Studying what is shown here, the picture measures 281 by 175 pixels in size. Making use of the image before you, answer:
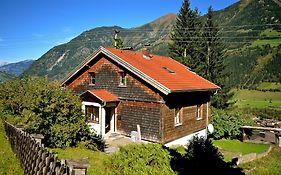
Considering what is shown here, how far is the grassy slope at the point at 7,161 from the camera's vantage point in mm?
10295

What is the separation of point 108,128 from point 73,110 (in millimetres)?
8625

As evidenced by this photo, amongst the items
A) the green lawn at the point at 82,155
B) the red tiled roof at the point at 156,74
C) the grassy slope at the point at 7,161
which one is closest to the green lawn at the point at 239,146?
the red tiled roof at the point at 156,74

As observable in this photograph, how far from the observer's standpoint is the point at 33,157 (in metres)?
9.12

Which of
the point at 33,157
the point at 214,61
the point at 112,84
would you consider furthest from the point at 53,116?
the point at 214,61

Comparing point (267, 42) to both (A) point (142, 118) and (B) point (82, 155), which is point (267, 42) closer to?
(A) point (142, 118)

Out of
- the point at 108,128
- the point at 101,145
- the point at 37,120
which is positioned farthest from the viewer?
the point at 108,128

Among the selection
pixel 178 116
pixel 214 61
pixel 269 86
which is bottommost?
pixel 269 86

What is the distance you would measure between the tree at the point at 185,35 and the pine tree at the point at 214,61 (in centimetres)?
128

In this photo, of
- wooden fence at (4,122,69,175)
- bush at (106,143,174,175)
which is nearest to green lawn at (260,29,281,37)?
bush at (106,143,174,175)

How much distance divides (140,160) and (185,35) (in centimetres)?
3494

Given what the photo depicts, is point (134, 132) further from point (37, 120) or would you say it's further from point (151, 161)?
point (151, 161)

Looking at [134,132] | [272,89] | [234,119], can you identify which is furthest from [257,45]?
[134,132]

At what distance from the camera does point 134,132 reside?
69.4 ft

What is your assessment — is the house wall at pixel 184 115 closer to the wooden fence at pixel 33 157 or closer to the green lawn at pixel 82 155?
the green lawn at pixel 82 155
